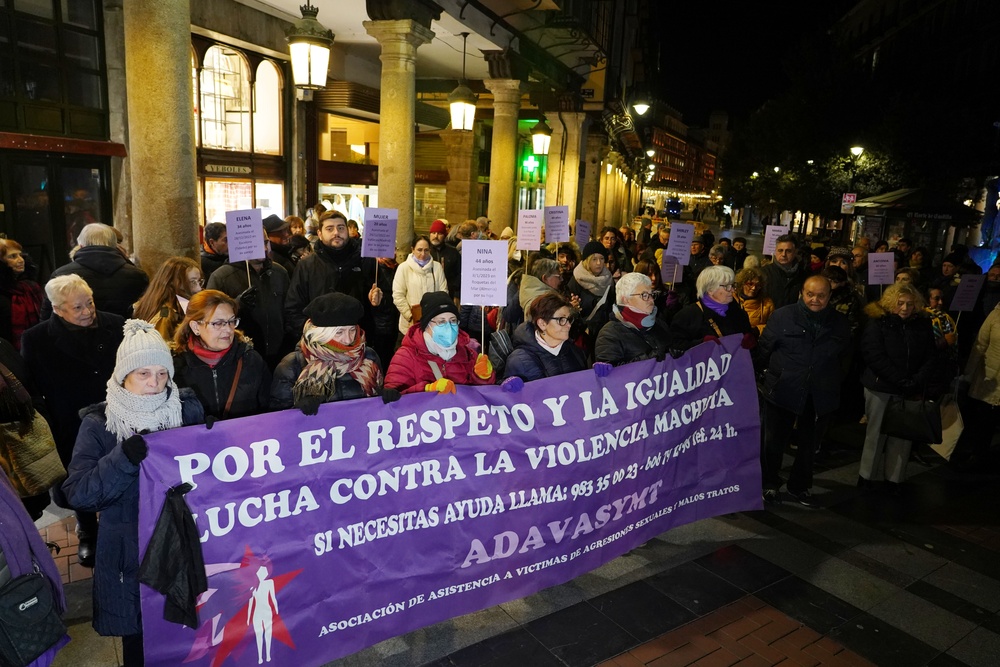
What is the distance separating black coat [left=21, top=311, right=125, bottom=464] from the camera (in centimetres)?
438

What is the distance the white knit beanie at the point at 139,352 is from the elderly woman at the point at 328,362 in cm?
76

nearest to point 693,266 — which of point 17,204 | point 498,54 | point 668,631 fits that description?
point 498,54

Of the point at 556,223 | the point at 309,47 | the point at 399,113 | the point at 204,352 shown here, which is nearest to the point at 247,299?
the point at 204,352

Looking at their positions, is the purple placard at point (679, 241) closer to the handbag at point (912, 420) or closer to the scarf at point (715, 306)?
the scarf at point (715, 306)

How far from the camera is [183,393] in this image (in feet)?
10.9

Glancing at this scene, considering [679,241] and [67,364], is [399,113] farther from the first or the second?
[67,364]

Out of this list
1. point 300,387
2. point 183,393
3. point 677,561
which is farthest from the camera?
point 677,561

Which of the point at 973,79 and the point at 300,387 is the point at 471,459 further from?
the point at 973,79

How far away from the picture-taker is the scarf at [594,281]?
8000 mm

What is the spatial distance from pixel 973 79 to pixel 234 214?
37.1 m

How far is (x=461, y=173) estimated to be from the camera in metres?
20.9

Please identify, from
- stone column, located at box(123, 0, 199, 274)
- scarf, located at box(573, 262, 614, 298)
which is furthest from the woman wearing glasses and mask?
scarf, located at box(573, 262, 614, 298)

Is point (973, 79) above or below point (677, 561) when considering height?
above

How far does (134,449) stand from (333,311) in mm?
1253
